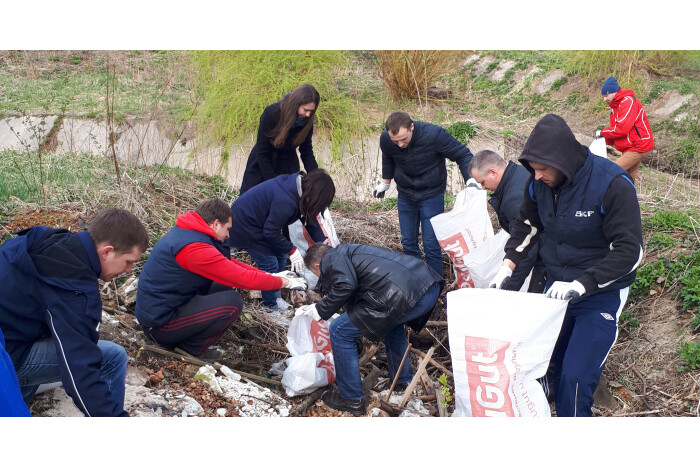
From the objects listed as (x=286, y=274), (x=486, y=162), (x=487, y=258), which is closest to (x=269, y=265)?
(x=286, y=274)

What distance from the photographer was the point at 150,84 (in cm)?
820

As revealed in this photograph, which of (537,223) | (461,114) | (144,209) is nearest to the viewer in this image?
(537,223)

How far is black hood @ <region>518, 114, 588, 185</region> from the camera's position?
267 cm

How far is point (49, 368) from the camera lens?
2.55m

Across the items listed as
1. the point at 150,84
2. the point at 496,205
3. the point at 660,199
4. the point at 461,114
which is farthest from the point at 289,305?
the point at 461,114

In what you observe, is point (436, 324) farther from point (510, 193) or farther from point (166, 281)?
point (166, 281)

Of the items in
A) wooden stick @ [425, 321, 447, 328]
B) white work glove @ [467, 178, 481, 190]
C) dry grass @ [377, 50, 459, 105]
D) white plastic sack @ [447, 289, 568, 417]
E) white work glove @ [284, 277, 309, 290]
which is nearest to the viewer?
white plastic sack @ [447, 289, 568, 417]

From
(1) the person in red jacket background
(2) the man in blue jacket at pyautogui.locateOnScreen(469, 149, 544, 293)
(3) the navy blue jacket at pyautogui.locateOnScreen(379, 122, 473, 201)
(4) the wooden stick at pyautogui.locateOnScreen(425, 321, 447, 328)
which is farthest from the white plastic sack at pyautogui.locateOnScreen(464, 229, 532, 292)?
(1) the person in red jacket background

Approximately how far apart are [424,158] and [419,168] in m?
0.09

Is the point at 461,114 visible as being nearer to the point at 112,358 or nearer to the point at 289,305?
the point at 289,305

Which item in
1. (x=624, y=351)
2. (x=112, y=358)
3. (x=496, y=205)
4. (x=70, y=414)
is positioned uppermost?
(x=496, y=205)

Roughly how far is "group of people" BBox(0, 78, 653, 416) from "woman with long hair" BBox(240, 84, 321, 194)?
0.01 meters

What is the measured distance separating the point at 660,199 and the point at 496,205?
2.49 metres

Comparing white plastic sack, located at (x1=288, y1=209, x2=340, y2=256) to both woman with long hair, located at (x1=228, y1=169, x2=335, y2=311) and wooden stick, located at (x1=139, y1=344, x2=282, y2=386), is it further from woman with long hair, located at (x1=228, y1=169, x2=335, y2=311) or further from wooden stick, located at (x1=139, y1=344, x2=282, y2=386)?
wooden stick, located at (x1=139, y1=344, x2=282, y2=386)
